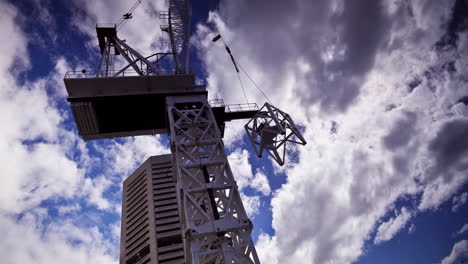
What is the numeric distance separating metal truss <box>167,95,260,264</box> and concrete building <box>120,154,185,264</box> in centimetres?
5111

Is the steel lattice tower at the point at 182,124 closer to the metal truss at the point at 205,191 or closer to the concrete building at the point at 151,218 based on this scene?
the metal truss at the point at 205,191

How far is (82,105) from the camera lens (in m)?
18.8

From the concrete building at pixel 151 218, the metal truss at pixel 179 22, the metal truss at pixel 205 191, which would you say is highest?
the concrete building at pixel 151 218

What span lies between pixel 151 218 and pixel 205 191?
6346 cm

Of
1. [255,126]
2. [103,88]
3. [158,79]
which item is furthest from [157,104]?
[255,126]

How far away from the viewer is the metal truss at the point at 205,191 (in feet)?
40.6

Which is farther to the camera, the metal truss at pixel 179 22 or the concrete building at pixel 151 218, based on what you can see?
the concrete building at pixel 151 218

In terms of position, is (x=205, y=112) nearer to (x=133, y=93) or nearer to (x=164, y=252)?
(x=133, y=93)

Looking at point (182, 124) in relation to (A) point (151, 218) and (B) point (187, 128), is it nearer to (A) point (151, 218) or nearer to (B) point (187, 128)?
(B) point (187, 128)

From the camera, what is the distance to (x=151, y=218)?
71.6 m

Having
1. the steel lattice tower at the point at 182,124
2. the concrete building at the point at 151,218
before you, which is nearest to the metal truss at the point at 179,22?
the steel lattice tower at the point at 182,124

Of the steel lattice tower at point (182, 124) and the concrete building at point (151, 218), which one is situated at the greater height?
the concrete building at point (151, 218)

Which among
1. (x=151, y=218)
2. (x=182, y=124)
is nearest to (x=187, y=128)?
(x=182, y=124)

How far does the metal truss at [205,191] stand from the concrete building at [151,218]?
51107mm
